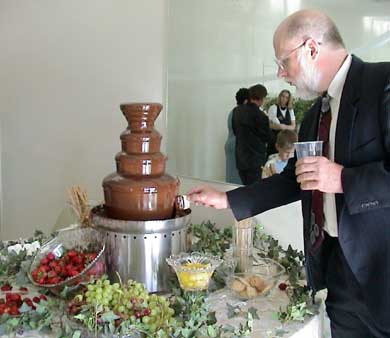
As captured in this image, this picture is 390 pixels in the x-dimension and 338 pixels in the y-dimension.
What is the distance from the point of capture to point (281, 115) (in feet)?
8.25

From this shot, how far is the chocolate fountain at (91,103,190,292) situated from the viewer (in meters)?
1.58

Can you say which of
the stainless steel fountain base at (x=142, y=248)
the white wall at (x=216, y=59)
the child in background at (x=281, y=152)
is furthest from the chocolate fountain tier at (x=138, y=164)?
the white wall at (x=216, y=59)

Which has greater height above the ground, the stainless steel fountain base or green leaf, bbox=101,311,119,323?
the stainless steel fountain base

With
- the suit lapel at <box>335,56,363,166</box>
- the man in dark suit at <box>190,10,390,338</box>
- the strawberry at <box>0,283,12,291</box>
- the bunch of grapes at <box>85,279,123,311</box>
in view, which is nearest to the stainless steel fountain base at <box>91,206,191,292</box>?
the bunch of grapes at <box>85,279,123,311</box>

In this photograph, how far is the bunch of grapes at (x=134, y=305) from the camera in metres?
1.29

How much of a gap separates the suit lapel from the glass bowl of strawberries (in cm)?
77

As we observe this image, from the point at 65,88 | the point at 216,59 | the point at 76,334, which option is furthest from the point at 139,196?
the point at 65,88

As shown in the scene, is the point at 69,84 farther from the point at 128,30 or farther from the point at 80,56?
the point at 128,30

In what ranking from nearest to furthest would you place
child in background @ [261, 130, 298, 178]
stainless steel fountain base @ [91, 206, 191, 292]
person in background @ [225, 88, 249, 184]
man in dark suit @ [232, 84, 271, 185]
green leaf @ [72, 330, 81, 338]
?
green leaf @ [72, 330, 81, 338] < stainless steel fountain base @ [91, 206, 191, 292] < child in background @ [261, 130, 298, 178] < man in dark suit @ [232, 84, 271, 185] < person in background @ [225, 88, 249, 184]

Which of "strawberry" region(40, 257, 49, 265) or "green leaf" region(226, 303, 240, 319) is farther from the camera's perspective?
"strawberry" region(40, 257, 49, 265)

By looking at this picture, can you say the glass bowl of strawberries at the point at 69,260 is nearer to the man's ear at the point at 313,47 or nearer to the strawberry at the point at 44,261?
the strawberry at the point at 44,261

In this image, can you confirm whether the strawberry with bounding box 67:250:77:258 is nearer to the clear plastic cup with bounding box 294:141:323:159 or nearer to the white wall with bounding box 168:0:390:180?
the clear plastic cup with bounding box 294:141:323:159

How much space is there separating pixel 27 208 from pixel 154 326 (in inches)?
116

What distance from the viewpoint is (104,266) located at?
1596 mm
